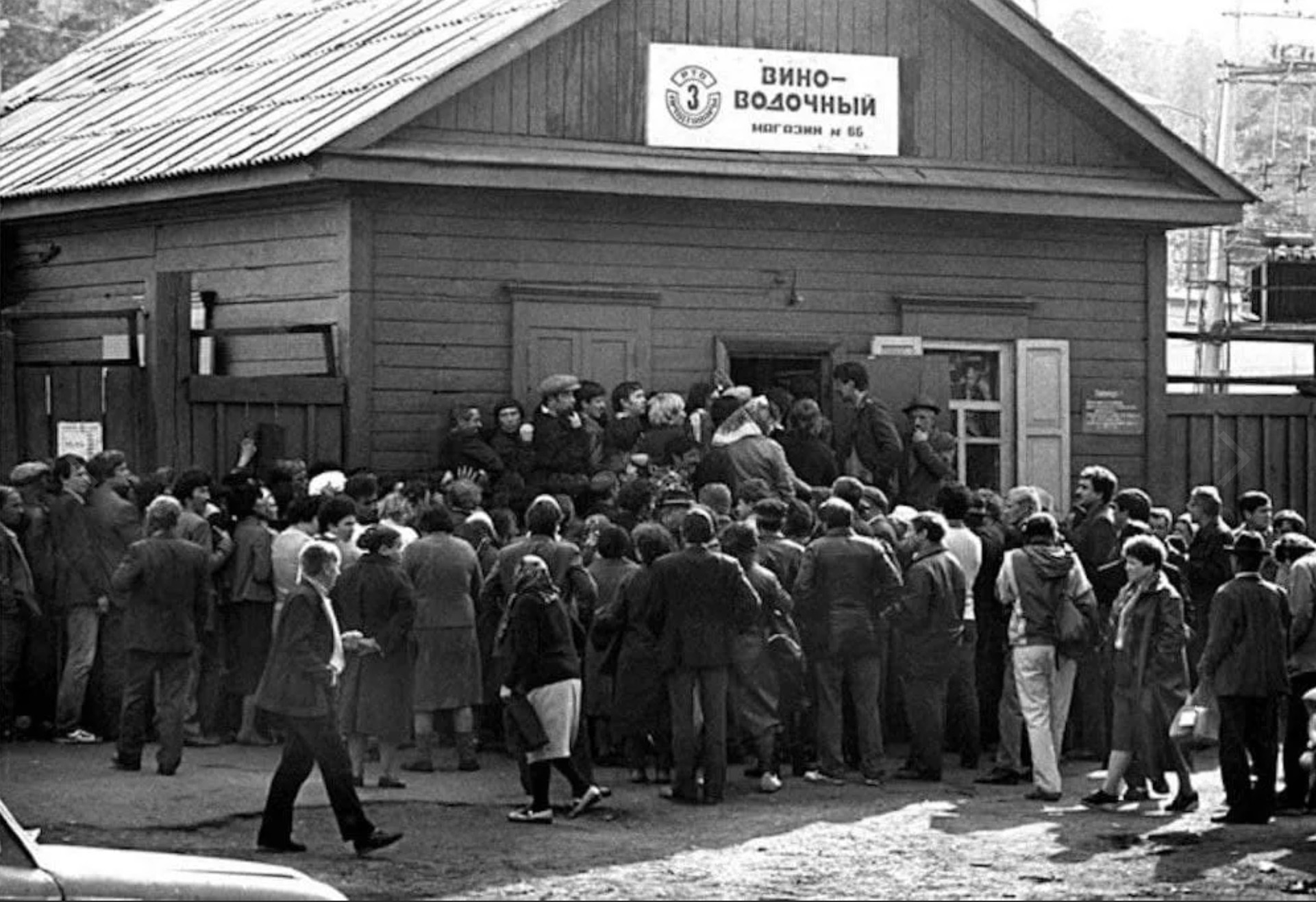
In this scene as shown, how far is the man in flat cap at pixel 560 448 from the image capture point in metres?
19.5

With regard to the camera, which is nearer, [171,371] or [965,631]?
[965,631]

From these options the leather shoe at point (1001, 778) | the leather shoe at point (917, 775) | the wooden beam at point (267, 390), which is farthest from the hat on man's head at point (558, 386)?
the leather shoe at point (1001, 778)

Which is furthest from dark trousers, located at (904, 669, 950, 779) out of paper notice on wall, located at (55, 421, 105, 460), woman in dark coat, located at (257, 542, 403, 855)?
paper notice on wall, located at (55, 421, 105, 460)

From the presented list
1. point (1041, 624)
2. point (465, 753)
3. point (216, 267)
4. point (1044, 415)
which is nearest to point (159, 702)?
point (465, 753)

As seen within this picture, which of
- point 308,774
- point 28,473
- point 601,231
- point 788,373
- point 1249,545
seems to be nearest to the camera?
point 308,774

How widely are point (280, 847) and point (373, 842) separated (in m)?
0.53

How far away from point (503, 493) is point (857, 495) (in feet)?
9.74

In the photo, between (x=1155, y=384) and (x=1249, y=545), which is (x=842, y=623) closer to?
(x=1249, y=545)

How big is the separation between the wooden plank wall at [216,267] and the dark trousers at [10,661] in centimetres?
443

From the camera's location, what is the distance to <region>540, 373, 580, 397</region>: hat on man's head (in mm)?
20094

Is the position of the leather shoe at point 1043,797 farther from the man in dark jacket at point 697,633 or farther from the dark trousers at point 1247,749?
the man in dark jacket at point 697,633

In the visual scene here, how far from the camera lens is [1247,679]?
15.0 m

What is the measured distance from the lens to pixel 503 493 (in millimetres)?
19234

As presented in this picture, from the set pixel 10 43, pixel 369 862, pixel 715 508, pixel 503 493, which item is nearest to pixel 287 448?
pixel 503 493
